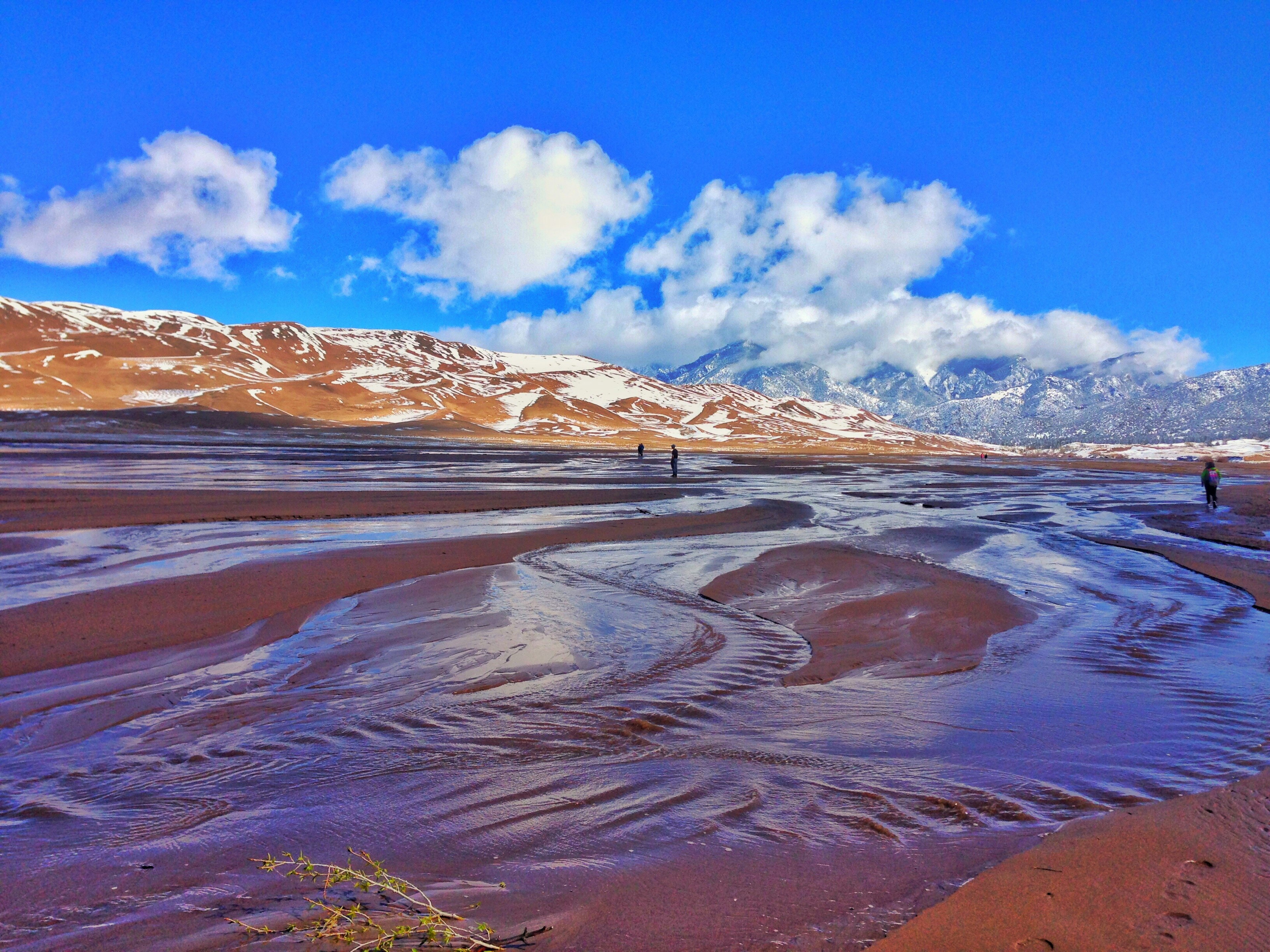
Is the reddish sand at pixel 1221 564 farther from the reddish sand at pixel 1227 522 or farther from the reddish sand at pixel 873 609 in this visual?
the reddish sand at pixel 873 609

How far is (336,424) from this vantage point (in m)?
113

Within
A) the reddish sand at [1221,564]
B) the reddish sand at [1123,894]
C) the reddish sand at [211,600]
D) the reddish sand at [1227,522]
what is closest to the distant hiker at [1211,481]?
the reddish sand at [1227,522]

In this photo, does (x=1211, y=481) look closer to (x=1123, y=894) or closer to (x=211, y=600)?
(x=1123, y=894)

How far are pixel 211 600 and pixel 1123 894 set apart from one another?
11744 millimetres

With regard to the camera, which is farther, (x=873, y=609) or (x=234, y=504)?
(x=234, y=504)

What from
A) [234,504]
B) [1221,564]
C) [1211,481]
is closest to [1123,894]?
[1221,564]

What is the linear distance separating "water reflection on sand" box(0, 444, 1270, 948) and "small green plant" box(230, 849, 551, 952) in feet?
1.25

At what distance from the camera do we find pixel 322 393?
143 m

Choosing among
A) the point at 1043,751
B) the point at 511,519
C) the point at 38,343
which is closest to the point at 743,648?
the point at 1043,751

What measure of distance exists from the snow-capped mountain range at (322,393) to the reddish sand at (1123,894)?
103 metres

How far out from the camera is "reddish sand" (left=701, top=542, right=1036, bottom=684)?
8.76m

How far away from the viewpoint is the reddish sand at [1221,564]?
→ 13.1 metres

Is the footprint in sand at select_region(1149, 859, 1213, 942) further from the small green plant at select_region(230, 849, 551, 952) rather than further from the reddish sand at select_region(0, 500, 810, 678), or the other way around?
the reddish sand at select_region(0, 500, 810, 678)

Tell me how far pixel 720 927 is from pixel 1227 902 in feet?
8.73
